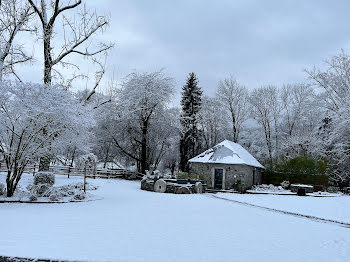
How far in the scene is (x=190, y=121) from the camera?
3616 centimetres

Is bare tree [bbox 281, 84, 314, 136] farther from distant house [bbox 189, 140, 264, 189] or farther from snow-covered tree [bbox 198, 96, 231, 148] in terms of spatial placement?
distant house [bbox 189, 140, 264, 189]

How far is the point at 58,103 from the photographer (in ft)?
37.4

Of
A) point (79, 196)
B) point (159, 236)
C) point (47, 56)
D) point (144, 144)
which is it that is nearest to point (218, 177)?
point (144, 144)

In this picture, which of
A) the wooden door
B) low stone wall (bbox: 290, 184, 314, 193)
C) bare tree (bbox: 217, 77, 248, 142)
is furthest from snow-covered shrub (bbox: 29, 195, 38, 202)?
bare tree (bbox: 217, 77, 248, 142)

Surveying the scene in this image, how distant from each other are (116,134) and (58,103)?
20.6 metres

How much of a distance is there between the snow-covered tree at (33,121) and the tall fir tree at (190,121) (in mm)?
22133

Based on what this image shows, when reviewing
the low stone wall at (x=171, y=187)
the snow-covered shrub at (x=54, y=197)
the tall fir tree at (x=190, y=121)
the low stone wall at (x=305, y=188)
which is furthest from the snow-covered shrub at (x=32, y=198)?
the tall fir tree at (x=190, y=121)

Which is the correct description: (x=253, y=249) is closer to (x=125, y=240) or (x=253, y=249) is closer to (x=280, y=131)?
(x=125, y=240)

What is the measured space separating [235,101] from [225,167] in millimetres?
16282

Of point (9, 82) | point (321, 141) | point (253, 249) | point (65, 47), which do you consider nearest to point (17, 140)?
point (9, 82)

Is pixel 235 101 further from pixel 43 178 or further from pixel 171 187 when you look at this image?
pixel 43 178

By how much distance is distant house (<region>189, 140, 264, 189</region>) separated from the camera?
2480 centimetres

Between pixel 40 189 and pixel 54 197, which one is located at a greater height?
pixel 40 189

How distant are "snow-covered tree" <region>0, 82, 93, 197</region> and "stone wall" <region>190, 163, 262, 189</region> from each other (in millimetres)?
14957
